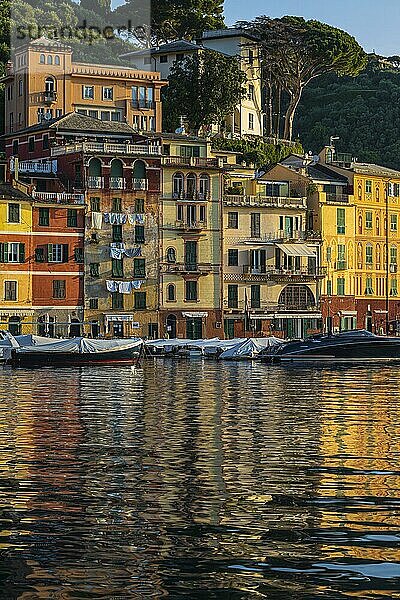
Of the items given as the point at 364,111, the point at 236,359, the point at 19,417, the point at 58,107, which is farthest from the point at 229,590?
the point at 364,111

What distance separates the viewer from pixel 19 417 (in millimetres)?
37688

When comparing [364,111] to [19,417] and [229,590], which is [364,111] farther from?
[229,590]

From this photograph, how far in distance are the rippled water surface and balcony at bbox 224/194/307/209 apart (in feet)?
241

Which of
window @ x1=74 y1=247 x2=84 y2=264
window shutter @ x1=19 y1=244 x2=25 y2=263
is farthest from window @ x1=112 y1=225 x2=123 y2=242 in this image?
window shutter @ x1=19 y1=244 x2=25 y2=263

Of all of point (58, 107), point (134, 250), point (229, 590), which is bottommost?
point (229, 590)

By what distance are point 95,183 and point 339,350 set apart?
2907 centimetres

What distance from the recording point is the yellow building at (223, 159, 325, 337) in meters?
113

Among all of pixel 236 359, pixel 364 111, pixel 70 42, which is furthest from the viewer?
pixel 364 111

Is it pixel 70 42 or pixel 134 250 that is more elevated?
pixel 70 42

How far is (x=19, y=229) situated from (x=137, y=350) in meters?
22.5

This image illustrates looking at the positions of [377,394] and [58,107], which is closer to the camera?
[377,394]

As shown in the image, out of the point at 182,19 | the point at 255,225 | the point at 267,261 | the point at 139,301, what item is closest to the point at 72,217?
the point at 139,301

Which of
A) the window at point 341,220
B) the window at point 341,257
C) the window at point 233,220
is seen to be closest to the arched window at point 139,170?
the window at point 233,220

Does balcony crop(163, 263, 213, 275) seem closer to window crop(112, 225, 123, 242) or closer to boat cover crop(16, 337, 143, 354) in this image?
window crop(112, 225, 123, 242)
